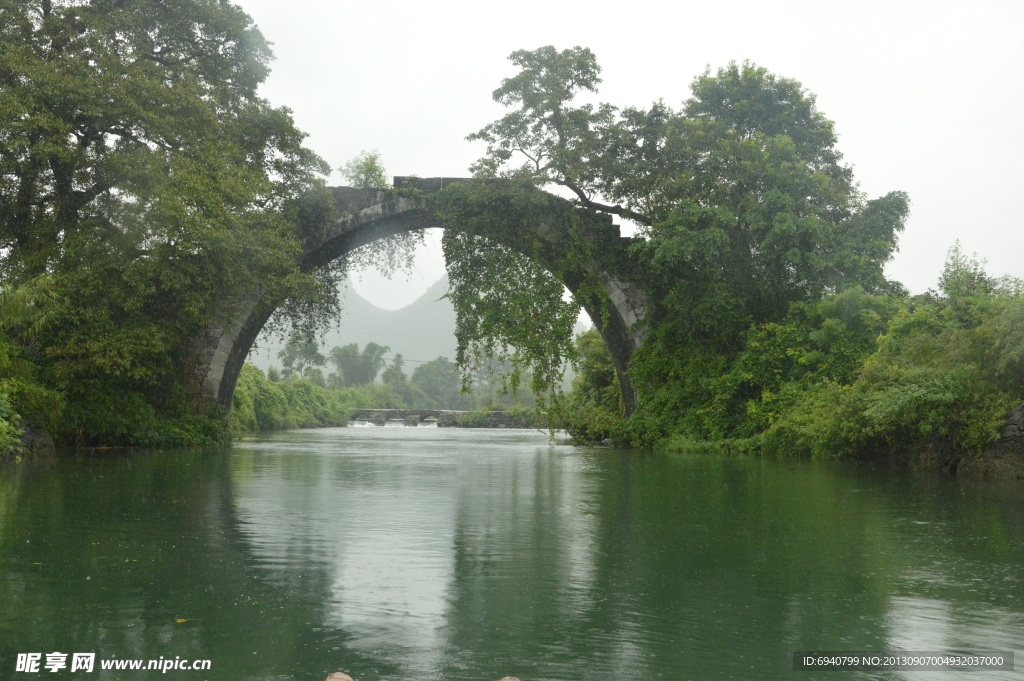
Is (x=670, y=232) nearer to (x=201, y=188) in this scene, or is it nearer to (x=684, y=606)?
Answer: (x=201, y=188)

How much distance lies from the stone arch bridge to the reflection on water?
1310cm

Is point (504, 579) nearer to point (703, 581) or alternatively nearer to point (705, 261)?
point (703, 581)

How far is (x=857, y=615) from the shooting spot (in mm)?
4152

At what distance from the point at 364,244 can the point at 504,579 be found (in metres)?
21.0

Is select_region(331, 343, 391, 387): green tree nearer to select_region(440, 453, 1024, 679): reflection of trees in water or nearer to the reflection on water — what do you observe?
the reflection on water

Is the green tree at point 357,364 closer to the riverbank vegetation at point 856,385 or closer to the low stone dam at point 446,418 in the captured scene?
the low stone dam at point 446,418

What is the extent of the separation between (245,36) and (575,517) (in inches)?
720

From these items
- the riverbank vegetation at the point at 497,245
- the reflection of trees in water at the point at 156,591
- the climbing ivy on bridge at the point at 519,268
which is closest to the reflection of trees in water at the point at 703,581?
the reflection of trees in water at the point at 156,591

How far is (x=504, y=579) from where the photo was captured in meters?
4.90

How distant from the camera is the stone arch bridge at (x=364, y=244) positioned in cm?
2247

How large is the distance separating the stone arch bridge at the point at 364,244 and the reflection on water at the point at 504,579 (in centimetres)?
1310

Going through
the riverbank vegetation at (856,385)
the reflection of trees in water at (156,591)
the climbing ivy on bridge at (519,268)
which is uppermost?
the climbing ivy on bridge at (519,268)

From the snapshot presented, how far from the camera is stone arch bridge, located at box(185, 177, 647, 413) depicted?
2247 cm

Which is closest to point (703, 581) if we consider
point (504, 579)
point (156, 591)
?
point (504, 579)
